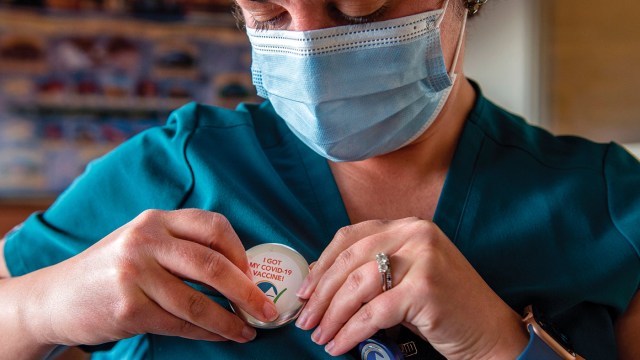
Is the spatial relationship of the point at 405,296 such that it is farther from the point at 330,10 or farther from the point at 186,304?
the point at 330,10

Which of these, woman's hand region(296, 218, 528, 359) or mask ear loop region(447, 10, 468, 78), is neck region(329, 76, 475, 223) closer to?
mask ear loop region(447, 10, 468, 78)

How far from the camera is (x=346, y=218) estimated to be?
1180mm

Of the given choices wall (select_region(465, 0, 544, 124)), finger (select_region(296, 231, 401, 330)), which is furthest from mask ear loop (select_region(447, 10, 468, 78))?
wall (select_region(465, 0, 544, 124))

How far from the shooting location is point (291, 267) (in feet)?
3.31

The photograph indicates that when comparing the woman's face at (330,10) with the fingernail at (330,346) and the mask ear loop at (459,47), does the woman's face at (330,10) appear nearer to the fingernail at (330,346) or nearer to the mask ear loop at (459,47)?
the mask ear loop at (459,47)

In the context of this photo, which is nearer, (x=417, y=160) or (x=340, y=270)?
(x=340, y=270)

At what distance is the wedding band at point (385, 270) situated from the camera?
913mm


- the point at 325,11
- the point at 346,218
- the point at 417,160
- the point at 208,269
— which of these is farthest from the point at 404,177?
the point at 208,269

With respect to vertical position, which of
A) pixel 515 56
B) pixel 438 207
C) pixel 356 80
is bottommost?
pixel 515 56

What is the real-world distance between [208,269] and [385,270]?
0.23m

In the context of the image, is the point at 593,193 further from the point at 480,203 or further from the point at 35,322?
the point at 35,322

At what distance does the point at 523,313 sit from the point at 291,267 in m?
0.38

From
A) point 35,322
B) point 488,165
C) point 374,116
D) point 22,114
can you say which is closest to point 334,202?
point 374,116

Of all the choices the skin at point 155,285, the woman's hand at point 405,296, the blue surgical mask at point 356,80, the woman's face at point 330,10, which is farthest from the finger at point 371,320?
the woman's face at point 330,10
